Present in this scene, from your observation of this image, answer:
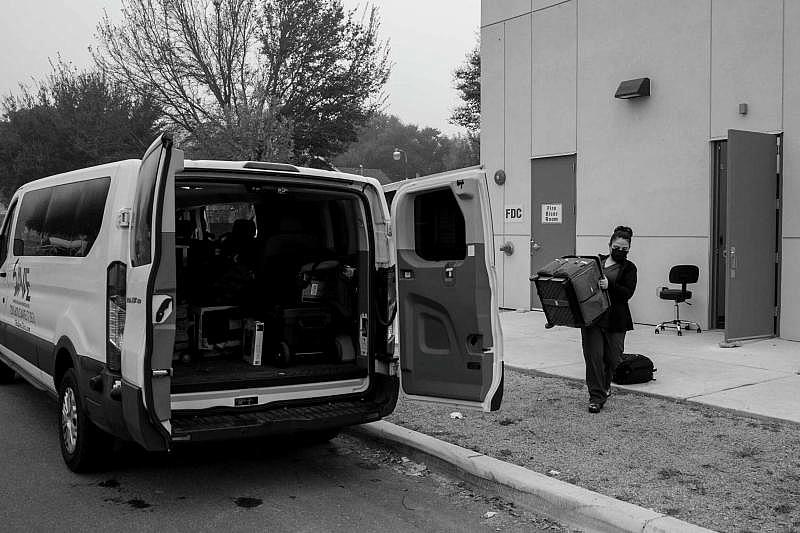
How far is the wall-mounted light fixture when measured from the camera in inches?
453

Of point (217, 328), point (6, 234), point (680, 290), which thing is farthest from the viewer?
point (680, 290)

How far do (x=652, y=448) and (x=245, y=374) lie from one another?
307 centimetres

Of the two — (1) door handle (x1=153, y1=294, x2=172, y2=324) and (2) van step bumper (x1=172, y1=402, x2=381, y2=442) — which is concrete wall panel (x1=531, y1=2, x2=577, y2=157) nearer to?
(2) van step bumper (x1=172, y1=402, x2=381, y2=442)

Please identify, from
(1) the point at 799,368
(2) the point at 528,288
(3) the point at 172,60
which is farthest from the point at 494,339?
(3) the point at 172,60

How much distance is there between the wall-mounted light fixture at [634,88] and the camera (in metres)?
11.5

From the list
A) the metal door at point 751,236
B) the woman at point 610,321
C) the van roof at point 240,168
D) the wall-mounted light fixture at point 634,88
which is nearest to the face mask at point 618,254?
the woman at point 610,321

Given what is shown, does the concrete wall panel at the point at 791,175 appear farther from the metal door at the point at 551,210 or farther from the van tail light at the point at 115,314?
the van tail light at the point at 115,314

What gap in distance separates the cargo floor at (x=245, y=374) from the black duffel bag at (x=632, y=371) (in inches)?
123

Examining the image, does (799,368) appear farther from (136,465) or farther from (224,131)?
(224,131)

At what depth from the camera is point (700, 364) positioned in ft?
28.8

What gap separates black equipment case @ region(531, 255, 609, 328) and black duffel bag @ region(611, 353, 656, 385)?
4.56 ft

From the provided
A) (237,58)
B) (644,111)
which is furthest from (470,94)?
(644,111)

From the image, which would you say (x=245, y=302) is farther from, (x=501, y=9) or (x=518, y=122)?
(x=501, y=9)

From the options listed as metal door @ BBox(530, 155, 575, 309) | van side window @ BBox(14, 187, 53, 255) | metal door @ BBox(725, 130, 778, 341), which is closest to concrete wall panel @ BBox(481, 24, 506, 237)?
metal door @ BBox(530, 155, 575, 309)
